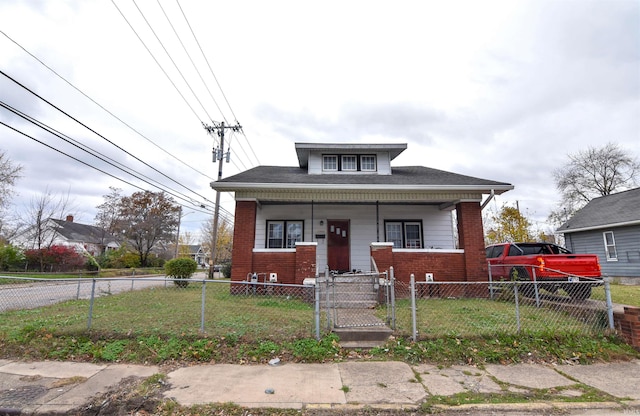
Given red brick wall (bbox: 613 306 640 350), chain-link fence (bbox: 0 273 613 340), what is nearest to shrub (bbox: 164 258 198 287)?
chain-link fence (bbox: 0 273 613 340)

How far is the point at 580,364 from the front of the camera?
499 cm

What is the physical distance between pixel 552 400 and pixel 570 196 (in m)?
35.6

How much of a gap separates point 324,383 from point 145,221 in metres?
40.4

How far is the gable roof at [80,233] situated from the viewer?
41991 mm

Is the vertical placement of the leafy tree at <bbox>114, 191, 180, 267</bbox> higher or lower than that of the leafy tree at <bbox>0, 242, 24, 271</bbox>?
higher

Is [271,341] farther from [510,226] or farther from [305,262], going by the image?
[510,226]

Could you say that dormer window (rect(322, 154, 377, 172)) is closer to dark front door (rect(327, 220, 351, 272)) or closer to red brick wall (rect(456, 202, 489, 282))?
dark front door (rect(327, 220, 351, 272))

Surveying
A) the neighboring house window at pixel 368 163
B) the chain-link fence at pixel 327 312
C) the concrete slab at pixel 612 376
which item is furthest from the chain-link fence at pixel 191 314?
the neighboring house window at pixel 368 163

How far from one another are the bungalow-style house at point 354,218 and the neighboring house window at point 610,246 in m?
11.8

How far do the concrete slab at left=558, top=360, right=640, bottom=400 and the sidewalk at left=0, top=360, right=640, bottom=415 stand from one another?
0.01m

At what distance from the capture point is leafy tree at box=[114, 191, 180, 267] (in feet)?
124

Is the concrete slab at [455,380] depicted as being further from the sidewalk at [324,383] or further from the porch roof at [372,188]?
the porch roof at [372,188]

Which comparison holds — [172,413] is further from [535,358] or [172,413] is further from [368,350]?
[535,358]

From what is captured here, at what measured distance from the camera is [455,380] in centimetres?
430
